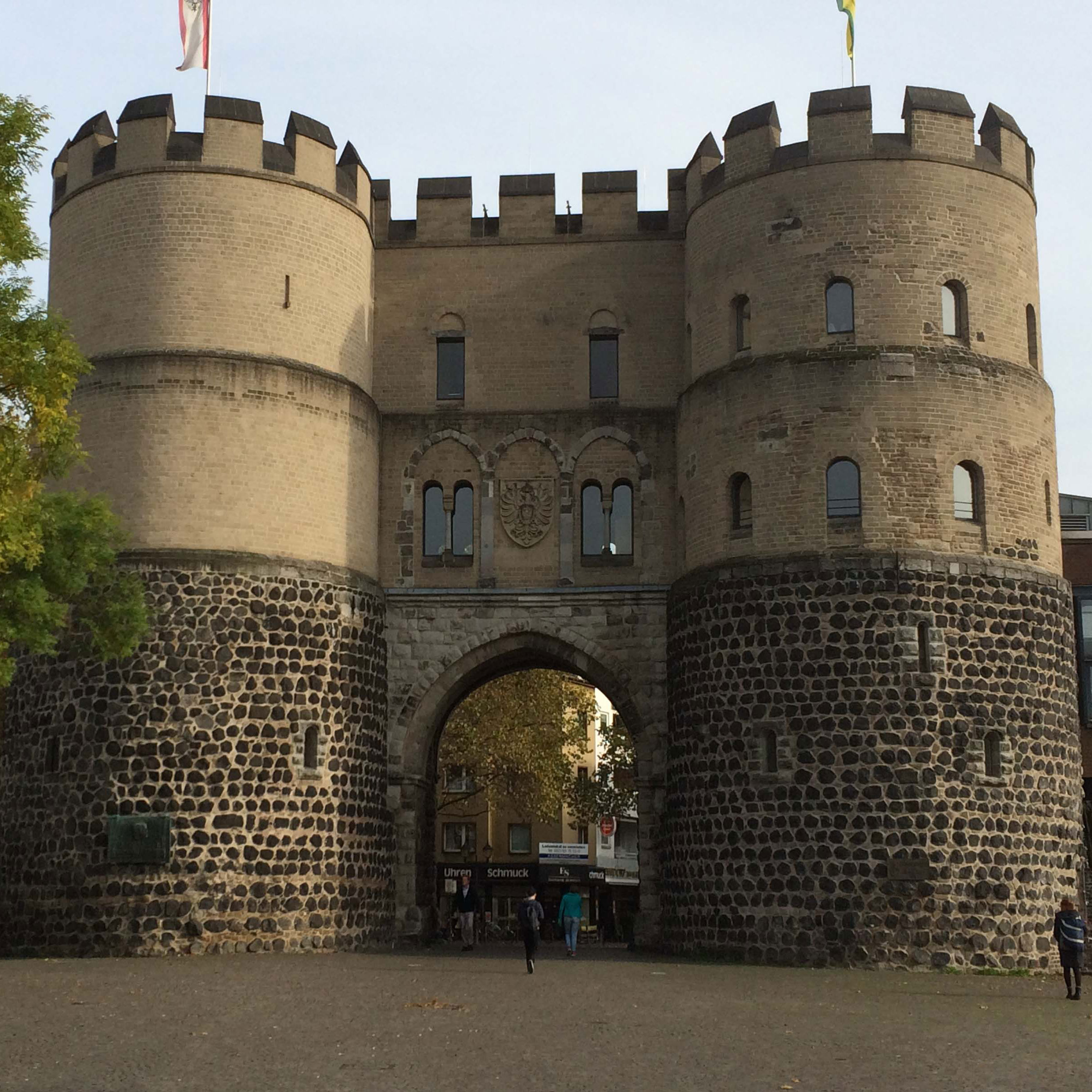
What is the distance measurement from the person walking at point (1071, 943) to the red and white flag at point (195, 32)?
68.2 feet

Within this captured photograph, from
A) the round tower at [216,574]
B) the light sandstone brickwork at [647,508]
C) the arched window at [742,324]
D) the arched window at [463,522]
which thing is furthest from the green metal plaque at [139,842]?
the arched window at [742,324]

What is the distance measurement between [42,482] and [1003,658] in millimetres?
16308

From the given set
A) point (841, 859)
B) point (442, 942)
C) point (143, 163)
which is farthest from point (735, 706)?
point (143, 163)

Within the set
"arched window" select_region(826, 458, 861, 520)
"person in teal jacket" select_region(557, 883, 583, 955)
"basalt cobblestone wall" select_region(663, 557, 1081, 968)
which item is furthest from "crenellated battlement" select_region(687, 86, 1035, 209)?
"person in teal jacket" select_region(557, 883, 583, 955)

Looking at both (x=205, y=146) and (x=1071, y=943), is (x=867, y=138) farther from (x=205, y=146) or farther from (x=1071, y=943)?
(x=1071, y=943)

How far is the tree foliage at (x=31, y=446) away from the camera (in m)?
22.5

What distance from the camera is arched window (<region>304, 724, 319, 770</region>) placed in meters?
29.9

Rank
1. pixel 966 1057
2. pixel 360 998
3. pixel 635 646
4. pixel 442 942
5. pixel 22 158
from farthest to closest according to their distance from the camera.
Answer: pixel 442 942
pixel 635 646
pixel 22 158
pixel 360 998
pixel 966 1057

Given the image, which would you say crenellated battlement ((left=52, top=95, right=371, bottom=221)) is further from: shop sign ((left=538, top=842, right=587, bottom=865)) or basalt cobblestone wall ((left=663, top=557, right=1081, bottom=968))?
shop sign ((left=538, top=842, right=587, bottom=865))

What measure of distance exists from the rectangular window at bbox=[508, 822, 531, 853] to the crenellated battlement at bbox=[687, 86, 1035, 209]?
37300 millimetres

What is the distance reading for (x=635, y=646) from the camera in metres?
32.4

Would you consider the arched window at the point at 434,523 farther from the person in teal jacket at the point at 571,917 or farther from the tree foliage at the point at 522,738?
the tree foliage at the point at 522,738

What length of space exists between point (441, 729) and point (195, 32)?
13.7 meters

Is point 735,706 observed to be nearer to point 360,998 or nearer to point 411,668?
point 411,668
